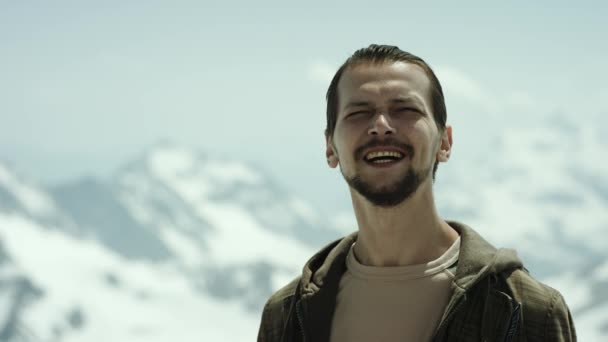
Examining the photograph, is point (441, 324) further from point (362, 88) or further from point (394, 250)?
point (362, 88)

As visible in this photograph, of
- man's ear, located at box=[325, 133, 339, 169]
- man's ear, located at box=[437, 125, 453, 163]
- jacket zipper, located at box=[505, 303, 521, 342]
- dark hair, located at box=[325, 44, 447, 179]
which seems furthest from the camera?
man's ear, located at box=[325, 133, 339, 169]

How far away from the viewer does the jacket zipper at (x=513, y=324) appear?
19.3ft

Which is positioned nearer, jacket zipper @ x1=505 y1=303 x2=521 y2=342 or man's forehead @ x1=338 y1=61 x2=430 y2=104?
jacket zipper @ x1=505 y1=303 x2=521 y2=342

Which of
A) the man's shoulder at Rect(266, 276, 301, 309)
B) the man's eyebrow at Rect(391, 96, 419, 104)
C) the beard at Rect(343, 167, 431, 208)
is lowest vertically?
the man's shoulder at Rect(266, 276, 301, 309)

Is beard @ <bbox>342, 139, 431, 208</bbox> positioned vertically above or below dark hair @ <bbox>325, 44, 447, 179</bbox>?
below

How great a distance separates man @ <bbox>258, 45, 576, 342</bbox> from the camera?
20.1 ft

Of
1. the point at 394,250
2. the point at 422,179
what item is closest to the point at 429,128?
the point at 422,179

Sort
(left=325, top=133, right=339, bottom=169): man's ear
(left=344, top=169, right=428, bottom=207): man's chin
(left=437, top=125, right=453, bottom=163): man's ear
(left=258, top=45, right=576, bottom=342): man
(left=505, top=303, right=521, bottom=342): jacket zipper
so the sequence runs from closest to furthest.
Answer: (left=505, top=303, right=521, bottom=342): jacket zipper → (left=258, top=45, right=576, bottom=342): man → (left=344, top=169, right=428, bottom=207): man's chin → (left=437, top=125, right=453, bottom=163): man's ear → (left=325, top=133, right=339, bottom=169): man's ear

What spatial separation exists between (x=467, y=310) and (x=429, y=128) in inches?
60.2

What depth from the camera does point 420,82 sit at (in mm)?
6926

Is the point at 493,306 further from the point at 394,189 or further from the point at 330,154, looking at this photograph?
the point at 330,154

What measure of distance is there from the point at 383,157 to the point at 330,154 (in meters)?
0.88

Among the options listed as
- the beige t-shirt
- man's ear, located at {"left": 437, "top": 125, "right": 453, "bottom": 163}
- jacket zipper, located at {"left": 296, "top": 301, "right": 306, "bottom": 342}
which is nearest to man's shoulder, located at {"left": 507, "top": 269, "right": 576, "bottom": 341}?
the beige t-shirt

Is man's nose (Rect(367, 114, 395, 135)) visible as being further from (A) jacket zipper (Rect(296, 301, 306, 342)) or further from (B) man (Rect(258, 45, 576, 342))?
(A) jacket zipper (Rect(296, 301, 306, 342))
